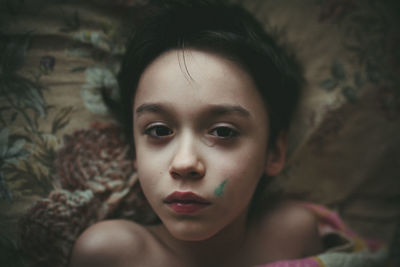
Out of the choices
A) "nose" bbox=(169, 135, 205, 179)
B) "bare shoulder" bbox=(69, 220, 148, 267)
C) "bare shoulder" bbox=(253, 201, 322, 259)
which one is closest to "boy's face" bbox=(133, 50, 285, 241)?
"nose" bbox=(169, 135, 205, 179)

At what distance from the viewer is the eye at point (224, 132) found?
71 cm

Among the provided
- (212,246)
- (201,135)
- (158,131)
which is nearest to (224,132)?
(201,135)

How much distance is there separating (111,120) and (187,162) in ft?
1.24

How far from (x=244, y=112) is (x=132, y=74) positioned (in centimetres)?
33

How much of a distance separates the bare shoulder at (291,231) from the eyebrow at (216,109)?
41 centimetres

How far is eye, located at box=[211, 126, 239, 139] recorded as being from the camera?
0.71 meters

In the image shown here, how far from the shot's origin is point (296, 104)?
1.04 m

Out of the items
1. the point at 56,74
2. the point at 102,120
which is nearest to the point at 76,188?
the point at 102,120

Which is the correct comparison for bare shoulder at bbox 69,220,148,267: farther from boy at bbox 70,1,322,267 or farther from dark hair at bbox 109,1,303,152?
dark hair at bbox 109,1,303,152

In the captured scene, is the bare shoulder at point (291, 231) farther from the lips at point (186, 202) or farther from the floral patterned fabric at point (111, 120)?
the lips at point (186, 202)

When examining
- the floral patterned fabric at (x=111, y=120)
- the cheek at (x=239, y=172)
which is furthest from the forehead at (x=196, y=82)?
the floral patterned fabric at (x=111, y=120)

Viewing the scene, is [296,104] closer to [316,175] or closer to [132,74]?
[316,175]

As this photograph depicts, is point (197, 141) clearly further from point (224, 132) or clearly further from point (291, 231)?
point (291, 231)

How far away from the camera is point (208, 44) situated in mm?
760
